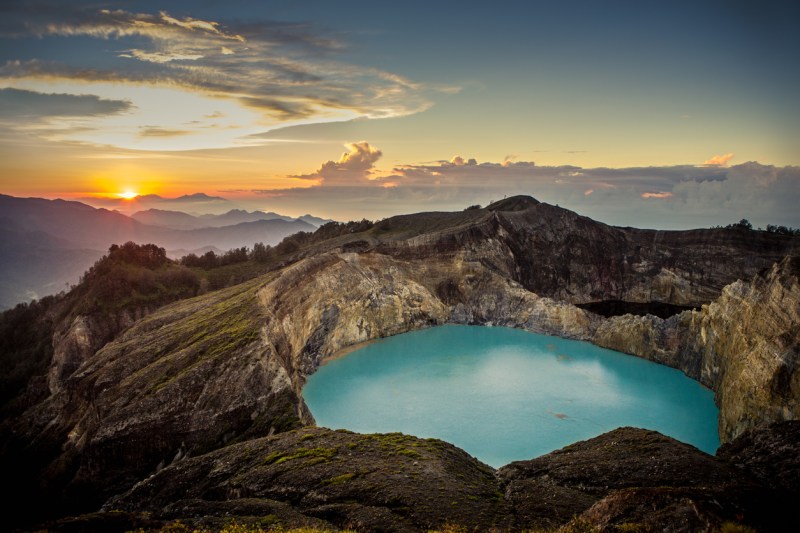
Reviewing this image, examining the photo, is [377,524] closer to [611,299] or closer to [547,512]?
[547,512]

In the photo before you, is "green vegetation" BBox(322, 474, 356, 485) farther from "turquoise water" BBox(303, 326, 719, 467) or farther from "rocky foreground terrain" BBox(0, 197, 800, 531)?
Answer: "turquoise water" BBox(303, 326, 719, 467)

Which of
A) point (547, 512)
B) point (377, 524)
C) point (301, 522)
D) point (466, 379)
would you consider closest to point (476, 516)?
point (547, 512)

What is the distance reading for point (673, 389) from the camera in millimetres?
55125

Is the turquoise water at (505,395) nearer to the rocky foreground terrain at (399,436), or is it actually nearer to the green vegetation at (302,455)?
A: the rocky foreground terrain at (399,436)

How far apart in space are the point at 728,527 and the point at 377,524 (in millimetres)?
13032

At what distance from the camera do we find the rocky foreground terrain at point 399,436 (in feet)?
65.0

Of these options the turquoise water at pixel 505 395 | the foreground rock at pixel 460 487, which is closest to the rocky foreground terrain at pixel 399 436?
the foreground rock at pixel 460 487

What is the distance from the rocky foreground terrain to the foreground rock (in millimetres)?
128

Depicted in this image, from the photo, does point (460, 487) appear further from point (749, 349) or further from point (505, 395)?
point (749, 349)

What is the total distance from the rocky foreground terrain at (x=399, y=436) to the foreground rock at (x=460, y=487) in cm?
→ 13

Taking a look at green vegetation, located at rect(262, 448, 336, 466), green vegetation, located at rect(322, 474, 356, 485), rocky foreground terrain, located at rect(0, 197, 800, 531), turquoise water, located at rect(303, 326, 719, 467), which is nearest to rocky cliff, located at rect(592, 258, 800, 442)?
rocky foreground terrain, located at rect(0, 197, 800, 531)

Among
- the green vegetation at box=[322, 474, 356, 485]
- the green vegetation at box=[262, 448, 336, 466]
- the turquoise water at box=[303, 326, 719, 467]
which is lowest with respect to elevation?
the turquoise water at box=[303, 326, 719, 467]

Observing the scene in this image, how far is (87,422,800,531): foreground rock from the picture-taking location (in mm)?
14195

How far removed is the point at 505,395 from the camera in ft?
173
